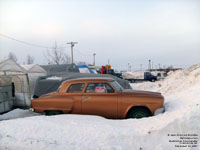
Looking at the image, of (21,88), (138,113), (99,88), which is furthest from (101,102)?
(21,88)

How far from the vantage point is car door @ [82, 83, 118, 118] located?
4.74m

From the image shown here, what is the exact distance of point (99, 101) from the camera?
188 inches

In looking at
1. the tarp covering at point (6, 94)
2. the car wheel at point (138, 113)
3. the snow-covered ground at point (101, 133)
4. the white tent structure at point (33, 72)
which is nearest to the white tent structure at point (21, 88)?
the tarp covering at point (6, 94)

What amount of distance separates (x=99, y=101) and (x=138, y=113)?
127 centimetres

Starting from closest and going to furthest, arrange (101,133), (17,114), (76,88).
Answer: (101,133) < (76,88) < (17,114)

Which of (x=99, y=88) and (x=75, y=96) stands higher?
(x=99, y=88)

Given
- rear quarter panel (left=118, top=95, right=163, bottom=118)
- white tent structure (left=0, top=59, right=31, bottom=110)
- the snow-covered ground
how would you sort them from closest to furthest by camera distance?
the snow-covered ground
rear quarter panel (left=118, top=95, right=163, bottom=118)
white tent structure (left=0, top=59, right=31, bottom=110)

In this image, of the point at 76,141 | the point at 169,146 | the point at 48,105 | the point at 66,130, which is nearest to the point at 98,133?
the point at 76,141

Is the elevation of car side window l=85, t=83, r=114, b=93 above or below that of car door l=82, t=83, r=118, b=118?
above

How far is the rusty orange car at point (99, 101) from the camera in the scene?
4652mm

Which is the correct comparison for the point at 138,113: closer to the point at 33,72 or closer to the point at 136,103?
the point at 136,103

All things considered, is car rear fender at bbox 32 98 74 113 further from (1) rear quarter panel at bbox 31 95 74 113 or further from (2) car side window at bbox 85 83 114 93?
(2) car side window at bbox 85 83 114 93

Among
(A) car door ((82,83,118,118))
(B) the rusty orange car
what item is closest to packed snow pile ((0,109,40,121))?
(B) the rusty orange car

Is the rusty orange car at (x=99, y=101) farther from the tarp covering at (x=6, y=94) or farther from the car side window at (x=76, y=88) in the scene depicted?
the tarp covering at (x=6, y=94)
